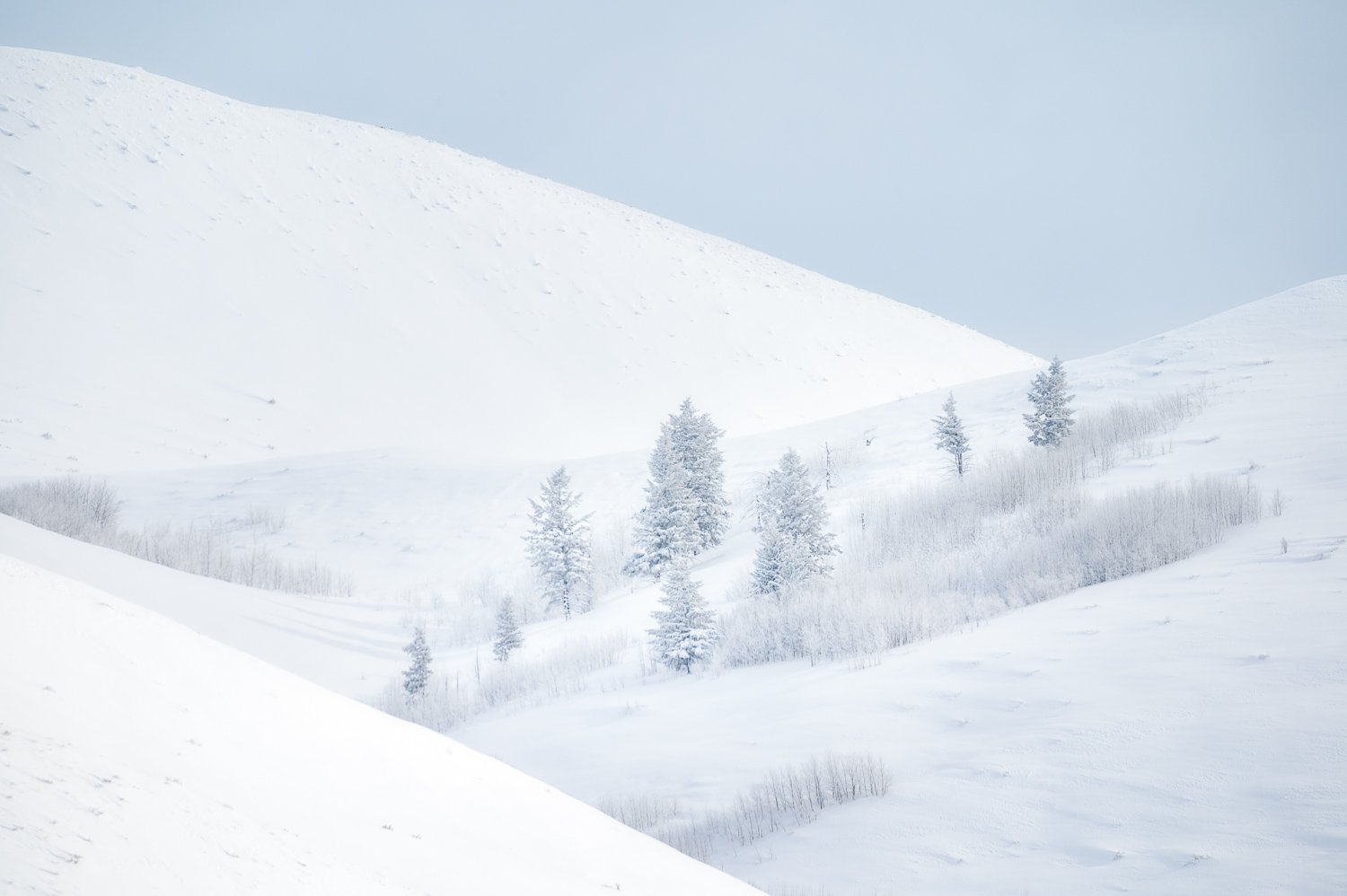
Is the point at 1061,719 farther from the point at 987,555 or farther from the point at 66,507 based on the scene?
the point at 66,507

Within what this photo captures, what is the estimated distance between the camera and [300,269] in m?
49.5

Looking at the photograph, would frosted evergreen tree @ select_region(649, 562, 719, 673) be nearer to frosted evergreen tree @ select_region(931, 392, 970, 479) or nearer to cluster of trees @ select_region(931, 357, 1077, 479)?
cluster of trees @ select_region(931, 357, 1077, 479)

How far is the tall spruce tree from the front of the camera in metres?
19.8

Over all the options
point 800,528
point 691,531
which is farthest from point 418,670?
point 691,531

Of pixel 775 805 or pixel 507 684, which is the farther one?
pixel 507 684

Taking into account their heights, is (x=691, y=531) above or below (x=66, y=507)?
below

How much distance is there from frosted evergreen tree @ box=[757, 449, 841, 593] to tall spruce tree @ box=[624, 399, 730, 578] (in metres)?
3.83

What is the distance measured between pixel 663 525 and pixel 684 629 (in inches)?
328

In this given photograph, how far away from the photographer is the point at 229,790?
9.31 ft

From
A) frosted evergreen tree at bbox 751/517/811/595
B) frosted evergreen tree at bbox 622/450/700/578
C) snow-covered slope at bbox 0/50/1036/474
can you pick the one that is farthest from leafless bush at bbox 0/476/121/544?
frosted evergreen tree at bbox 751/517/811/595

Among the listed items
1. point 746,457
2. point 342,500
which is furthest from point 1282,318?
point 342,500

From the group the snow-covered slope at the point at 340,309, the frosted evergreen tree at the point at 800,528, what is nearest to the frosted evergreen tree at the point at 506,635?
the frosted evergreen tree at the point at 800,528

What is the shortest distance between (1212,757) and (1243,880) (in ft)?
3.77

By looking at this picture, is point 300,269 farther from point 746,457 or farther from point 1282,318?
point 1282,318
